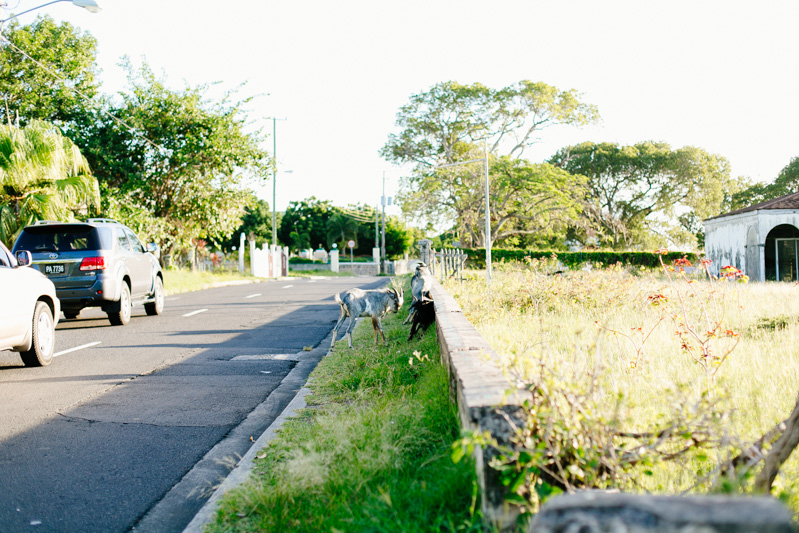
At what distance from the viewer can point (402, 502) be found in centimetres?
302

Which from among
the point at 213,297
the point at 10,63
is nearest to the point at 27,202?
the point at 213,297

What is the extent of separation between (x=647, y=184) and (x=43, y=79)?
42.9 meters

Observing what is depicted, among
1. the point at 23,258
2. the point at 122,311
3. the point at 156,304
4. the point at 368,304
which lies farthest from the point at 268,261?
the point at 368,304

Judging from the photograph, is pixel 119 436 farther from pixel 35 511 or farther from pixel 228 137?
pixel 228 137

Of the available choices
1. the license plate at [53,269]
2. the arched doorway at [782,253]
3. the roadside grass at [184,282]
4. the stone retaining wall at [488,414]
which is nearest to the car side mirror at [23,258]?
the license plate at [53,269]

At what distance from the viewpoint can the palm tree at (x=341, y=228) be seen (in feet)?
235

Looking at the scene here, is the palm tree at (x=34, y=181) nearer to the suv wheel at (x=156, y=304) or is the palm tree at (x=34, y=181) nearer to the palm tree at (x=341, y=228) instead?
the suv wheel at (x=156, y=304)

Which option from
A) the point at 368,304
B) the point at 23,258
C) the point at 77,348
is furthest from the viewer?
the point at 77,348

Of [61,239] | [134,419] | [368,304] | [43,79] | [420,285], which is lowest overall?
[134,419]

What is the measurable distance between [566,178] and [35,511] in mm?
34832

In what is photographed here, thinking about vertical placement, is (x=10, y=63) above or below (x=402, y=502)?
above

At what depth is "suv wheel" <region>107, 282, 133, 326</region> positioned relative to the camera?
11883mm

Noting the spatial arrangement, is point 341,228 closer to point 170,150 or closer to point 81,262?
point 170,150

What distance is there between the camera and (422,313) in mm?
8211
